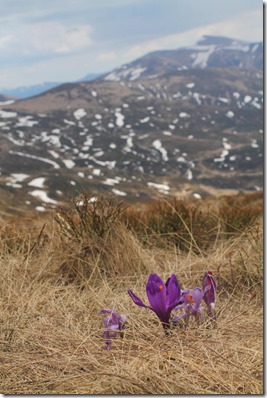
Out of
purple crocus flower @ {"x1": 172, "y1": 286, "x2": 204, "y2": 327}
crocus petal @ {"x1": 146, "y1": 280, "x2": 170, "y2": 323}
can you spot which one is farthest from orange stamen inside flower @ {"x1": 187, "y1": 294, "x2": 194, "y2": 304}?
crocus petal @ {"x1": 146, "y1": 280, "x2": 170, "y2": 323}

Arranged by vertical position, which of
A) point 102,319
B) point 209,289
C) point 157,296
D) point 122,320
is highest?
point 157,296

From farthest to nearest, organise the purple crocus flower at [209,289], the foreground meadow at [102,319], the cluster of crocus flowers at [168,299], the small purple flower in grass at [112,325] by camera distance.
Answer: the purple crocus flower at [209,289]
the small purple flower in grass at [112,325]
the cluster of crocus flowers at [168,299]
the foreground meadow at [102,319]

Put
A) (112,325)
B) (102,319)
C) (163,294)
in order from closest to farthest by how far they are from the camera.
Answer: (163,294), (112,325), (102,319)

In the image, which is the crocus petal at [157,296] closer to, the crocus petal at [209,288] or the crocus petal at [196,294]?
the crocus petal at [196,294]

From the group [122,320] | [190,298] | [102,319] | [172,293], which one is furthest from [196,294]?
[102,319]

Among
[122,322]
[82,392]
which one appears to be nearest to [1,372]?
[82,392]

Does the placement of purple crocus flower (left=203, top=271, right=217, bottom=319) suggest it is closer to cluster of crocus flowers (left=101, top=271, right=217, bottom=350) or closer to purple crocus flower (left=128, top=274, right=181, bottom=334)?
cluster of crocus flowers (left=101, top=271, right=217, bottom=350)

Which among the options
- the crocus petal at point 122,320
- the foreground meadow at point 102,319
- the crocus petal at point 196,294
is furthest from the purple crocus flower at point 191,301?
the crocus petal at point 122,320

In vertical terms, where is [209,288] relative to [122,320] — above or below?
above

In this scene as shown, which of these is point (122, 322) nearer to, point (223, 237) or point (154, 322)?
point (154, 322)

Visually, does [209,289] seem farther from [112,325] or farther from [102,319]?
[102,319]
